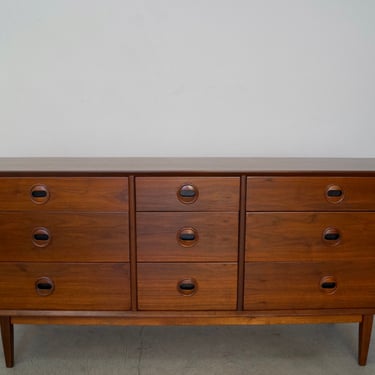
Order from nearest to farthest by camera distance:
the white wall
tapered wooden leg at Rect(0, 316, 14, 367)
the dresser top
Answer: the dresser top
tapered wooden leg at Rect(0, 316, 14, 367)
the white wall

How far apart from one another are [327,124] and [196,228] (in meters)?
0.97

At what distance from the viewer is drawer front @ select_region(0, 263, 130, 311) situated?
147cm

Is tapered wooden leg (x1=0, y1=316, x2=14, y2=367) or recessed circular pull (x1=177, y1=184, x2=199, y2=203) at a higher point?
recessed circular pull (x1=177, y1=184, x2=199, y2=203)

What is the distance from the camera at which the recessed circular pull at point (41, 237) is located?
144 centimetres

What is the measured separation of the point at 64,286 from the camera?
149 cm

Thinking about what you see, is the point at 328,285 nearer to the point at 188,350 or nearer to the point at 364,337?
the point at 364,337

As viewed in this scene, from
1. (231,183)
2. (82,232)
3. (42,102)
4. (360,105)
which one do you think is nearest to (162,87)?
(42,102)

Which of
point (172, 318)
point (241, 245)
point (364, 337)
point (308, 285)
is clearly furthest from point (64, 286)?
point (364, 337)

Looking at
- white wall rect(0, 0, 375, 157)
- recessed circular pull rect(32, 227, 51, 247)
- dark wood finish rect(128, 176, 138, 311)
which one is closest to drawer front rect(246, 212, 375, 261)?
dark wood finish rect(128, 176, 138, 311)

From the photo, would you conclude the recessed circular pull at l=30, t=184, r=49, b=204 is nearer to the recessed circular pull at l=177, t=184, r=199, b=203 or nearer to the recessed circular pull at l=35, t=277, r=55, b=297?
→ the recessed circular pull at l=35, t=277, r=55, b=297

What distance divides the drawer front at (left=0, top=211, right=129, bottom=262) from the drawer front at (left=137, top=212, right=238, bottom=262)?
81 millimetres

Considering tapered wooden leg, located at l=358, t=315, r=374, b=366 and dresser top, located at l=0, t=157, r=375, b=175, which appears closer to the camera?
dresser top, located at l=0, t=157, r=375, b=175

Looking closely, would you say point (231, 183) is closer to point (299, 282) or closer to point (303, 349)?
point (299, 282)

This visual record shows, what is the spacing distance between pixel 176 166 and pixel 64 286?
2.11ft
